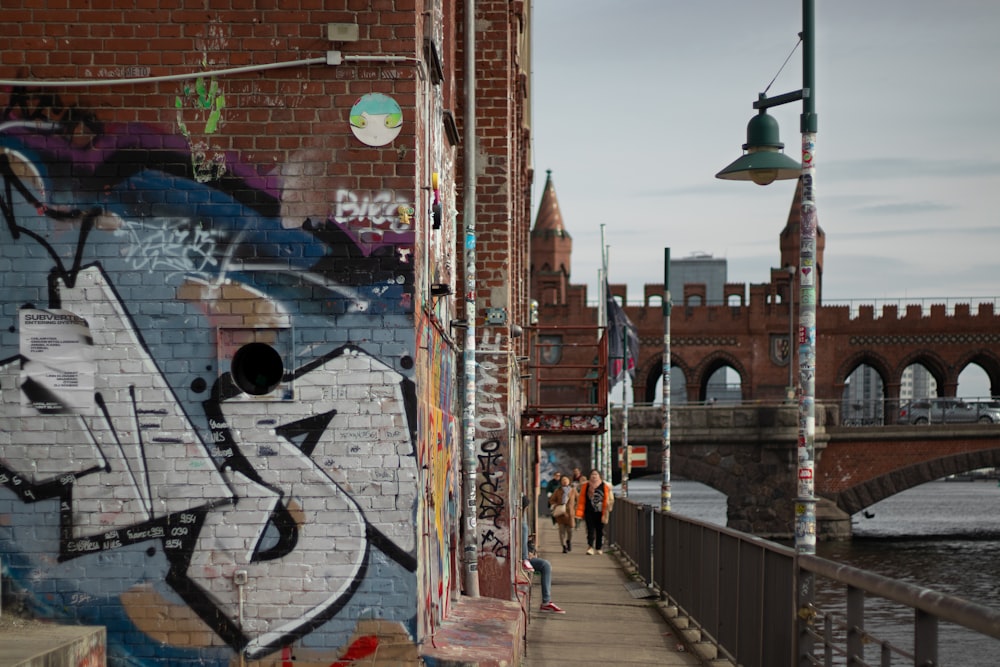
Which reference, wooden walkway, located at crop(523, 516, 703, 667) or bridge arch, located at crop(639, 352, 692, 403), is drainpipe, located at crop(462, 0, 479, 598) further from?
bridge arch, located at crop(639, 352, 692, 403)

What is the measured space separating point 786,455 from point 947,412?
1173 centimetres

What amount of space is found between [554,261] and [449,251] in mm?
85083

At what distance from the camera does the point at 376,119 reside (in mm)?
9422

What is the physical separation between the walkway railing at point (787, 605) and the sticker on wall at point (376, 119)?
3747mm

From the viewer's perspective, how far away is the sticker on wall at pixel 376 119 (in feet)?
30.8

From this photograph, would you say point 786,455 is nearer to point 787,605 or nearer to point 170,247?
point 787,605

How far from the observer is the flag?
4101 cm

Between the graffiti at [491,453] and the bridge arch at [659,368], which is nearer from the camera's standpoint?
the graffiti at [491,453]

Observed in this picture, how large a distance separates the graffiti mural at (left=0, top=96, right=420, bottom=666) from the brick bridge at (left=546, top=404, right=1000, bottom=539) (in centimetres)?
5041

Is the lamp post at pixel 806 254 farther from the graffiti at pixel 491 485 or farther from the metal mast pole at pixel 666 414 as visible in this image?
the metal mast pole at pixel 666 414

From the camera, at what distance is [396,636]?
30.0ft

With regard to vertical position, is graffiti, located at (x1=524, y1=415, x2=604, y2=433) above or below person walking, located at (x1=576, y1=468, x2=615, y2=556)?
above

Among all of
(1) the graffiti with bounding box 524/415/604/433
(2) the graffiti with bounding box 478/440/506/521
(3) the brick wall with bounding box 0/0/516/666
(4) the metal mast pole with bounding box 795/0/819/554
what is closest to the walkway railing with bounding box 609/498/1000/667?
(4) the metal mast pole with bounding box 795/0/819/554

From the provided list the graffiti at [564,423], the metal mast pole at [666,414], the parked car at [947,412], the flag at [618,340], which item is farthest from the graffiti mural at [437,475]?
the parked car at [947,412]
